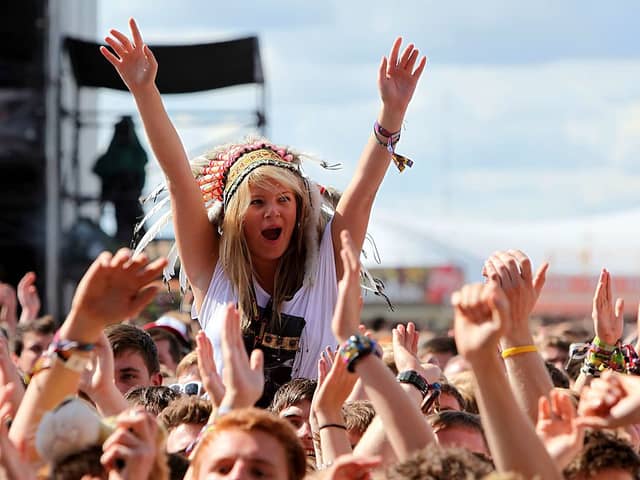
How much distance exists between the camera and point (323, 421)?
347cm

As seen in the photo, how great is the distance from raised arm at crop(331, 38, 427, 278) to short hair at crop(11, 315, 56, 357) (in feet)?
10.1

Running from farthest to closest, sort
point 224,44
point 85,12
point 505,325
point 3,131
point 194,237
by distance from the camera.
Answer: point 85,12 → point 224,44 → point 3,131 → point 194,237 → point 505,325

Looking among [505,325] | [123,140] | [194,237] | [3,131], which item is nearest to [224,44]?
[123,140]

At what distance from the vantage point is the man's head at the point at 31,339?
666cm

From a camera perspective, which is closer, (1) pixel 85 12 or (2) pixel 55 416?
(2) pixel 55 416

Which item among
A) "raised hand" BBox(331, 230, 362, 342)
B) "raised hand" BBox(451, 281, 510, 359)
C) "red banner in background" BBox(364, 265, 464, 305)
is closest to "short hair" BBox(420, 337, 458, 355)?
"raised hand" BBox(331, 230, 362, 342)

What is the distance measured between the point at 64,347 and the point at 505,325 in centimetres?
95

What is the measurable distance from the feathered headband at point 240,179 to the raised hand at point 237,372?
1.28 m

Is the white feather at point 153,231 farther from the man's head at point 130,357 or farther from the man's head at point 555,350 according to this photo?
the man's head at point 555,350

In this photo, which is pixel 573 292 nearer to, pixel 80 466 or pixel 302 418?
pixel 302 418

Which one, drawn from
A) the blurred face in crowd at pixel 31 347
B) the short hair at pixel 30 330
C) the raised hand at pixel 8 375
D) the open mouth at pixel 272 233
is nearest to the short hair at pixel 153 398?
the open mouth at pixel 272 233

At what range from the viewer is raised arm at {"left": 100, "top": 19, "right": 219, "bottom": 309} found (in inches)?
162

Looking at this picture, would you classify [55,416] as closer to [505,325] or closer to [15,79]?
[505,325]

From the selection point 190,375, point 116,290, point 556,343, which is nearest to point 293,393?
point 190,375
